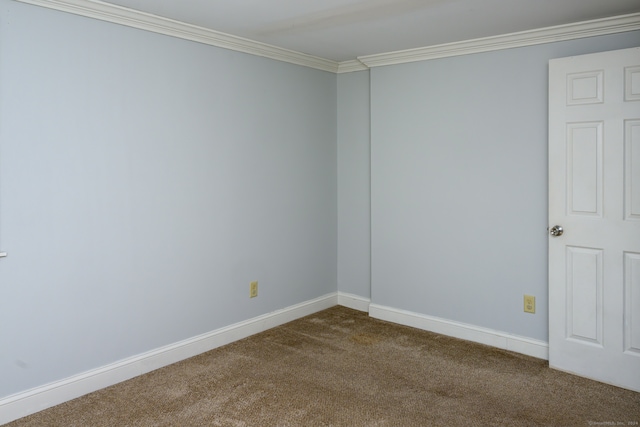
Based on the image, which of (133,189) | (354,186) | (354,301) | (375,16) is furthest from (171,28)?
(354,301)

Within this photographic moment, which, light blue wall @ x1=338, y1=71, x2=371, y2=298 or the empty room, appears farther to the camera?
light blue wall @ x1=338, y1=71, x2=371, y2=298

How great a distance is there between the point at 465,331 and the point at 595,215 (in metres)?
1.30

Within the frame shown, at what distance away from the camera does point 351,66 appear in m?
4.36

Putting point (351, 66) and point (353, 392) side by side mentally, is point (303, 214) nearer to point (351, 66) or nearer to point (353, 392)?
point (351, 66)

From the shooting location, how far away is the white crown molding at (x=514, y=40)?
9.80ft

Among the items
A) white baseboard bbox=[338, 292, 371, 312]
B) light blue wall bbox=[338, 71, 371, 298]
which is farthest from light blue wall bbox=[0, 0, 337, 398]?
white baseboard bbox=[338, 292, 371, 312]

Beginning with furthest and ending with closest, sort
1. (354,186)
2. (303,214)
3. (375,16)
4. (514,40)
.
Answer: (354,186) < (303,214) < (514,40) < (375,16)

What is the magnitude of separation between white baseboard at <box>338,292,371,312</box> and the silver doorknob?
1770 millimetres

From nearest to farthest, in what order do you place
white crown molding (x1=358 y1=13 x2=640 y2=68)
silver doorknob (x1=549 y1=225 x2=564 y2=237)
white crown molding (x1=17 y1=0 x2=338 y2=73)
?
1. white crown molding (x1=17 y1=0 x2=338 y2=73)
2. white crown molding (x1=358 y1=13 x2=640 y2=68)
3. silver doorknob (x1=549 y1=225 x2=564 y2=237)

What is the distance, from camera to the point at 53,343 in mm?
2680

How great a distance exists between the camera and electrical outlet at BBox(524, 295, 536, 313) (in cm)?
340

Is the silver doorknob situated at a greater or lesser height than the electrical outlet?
greater

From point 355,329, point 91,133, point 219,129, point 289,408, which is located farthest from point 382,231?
point 91,133

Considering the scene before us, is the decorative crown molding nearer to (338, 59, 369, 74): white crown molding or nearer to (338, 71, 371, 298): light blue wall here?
(338, 59, 369, 74): white crown molding
